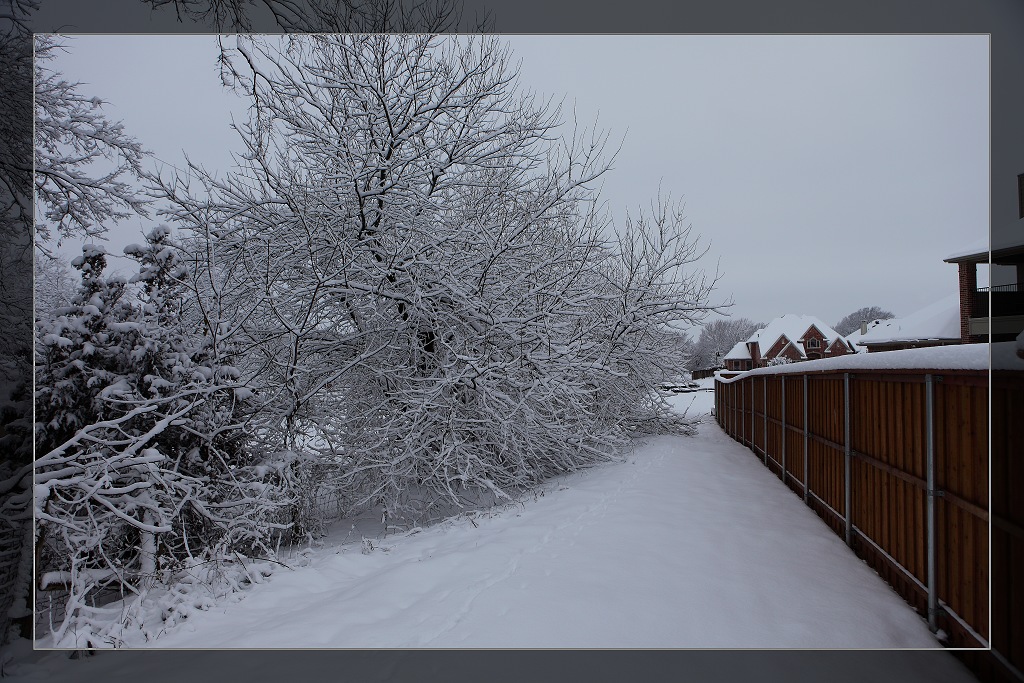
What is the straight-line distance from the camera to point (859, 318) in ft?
15.4

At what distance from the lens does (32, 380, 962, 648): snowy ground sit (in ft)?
8.64

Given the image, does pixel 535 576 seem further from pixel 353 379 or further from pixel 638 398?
pixel 638 398

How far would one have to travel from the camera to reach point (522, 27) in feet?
10.9

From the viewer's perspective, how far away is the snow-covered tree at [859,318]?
161 inches

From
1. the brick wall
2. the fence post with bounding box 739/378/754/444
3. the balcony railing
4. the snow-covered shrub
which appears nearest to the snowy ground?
the snow-covered shrub

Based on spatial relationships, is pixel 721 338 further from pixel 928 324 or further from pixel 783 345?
pixel 928 324

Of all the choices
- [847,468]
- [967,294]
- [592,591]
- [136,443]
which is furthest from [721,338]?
[136,443]

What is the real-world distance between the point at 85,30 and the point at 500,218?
3887mm

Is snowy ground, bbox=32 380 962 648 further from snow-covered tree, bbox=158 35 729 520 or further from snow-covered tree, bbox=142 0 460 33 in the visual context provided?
snow-covered tree, bbox=142 0 460 33

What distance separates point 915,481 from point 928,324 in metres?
1.12

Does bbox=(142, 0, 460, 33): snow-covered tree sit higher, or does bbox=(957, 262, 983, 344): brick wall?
bbox=(142, 0, 460, 33): snow-covered tree

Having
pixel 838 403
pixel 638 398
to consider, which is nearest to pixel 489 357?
pixel 838 403

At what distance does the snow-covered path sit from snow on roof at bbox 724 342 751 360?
25.6m

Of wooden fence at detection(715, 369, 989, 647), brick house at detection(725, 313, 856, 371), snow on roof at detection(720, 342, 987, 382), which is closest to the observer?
snow on roof at detection(720, 342, 987, 382)
